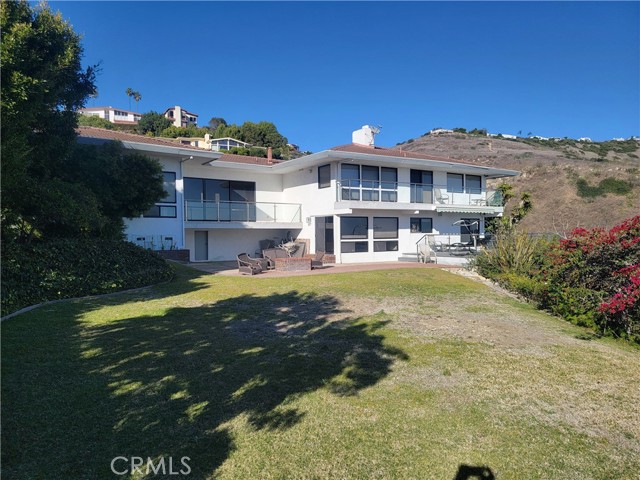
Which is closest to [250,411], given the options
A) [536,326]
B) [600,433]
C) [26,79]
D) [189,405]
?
[189,405]

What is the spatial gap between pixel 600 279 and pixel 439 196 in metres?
17.1

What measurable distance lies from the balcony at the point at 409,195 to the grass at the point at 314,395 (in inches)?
537

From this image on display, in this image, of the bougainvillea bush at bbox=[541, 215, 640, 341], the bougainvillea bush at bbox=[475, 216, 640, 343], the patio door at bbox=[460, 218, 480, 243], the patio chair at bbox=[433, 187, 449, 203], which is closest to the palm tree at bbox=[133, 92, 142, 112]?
the patio chair at bbox=[433, 187, 449, 203]

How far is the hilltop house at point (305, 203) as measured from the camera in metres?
20.6

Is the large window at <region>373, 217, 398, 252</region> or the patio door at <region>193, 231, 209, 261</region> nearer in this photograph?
the patio door at <region>193, 231, 209, 261</region>

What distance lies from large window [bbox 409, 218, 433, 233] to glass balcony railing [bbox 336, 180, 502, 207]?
1244 millimetres

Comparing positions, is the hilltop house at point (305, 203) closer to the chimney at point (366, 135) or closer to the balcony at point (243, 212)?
the balcony at point (243, 212)

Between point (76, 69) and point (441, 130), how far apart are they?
306 feet

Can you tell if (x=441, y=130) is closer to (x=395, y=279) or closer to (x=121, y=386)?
(x=395, y=279)

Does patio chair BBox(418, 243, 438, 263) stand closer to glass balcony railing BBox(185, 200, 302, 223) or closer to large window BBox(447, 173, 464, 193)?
large window BBox(447, 173, 464, 193)

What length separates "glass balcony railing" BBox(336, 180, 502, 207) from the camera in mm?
21859

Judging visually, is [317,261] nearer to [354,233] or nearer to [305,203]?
[354,233]

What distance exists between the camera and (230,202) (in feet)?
73.4
